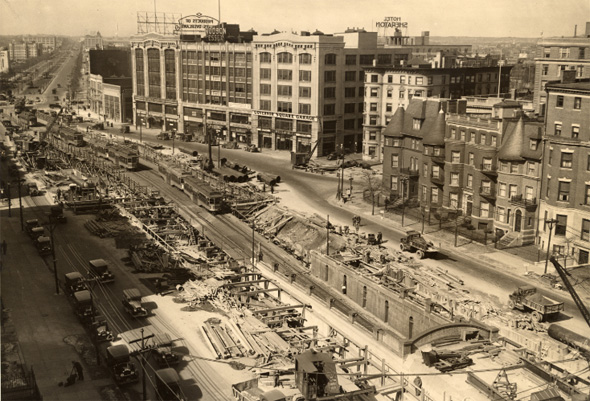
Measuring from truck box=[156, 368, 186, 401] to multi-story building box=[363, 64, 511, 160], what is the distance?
8005 centimetres

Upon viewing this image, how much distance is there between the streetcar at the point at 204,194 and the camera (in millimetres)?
89875

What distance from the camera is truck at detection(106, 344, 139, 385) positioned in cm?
4553

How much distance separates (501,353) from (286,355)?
15.8m

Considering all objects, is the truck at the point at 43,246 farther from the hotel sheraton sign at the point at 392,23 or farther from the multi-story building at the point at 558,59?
the hotel sheraton sign at the point at 392,23

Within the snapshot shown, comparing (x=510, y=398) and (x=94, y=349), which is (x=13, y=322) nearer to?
(x=94, y=349)

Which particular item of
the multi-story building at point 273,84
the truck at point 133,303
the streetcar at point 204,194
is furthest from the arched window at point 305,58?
the truck at point 133,303

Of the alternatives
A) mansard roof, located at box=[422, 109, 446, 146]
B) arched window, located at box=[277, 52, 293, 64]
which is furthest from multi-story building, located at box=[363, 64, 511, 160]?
mansard roof, located at box=[422, 109, 446, 146]

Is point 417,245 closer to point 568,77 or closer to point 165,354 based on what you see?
point 568,77

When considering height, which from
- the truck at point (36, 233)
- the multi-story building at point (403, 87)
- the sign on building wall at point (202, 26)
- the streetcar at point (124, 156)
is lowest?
the truck at point (36, 233)

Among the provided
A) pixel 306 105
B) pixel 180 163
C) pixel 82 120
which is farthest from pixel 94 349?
pixel 82 120

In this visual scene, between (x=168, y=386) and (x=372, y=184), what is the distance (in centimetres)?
6848

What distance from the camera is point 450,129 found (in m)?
83.4

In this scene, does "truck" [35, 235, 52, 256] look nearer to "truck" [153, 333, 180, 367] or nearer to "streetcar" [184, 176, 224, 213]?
"streetcar" [184, 176, 224, 213]

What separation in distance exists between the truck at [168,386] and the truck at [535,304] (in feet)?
101
